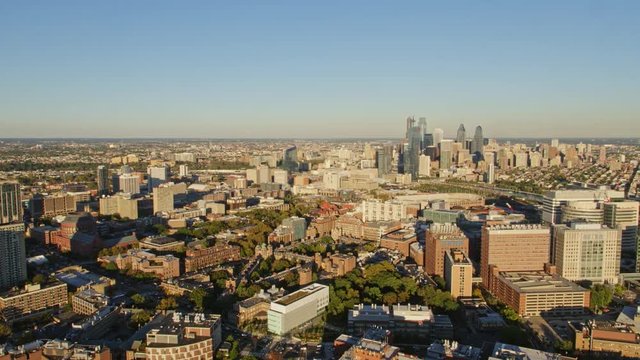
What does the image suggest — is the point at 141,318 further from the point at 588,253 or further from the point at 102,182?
the point at 102,182

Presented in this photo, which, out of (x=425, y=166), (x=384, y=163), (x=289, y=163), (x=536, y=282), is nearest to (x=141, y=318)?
(x=536, y=282)

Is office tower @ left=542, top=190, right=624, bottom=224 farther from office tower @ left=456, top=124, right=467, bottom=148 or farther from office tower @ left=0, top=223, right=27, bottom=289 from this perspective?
office tower @ left=456, top=124, right=467, bottom=148

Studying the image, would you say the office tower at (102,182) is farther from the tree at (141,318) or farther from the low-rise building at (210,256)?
the tree at (141,318)

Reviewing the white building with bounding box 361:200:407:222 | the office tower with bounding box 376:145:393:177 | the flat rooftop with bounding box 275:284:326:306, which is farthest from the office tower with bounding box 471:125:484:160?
the flat rooftop with bounding box 275:284:326:306

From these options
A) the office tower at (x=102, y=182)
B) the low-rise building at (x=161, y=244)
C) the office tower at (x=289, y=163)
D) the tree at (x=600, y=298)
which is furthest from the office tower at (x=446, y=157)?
the tree at (x=600, y=298)

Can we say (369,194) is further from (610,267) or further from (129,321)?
(129,321)

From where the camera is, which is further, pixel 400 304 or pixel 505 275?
pixel 505 275

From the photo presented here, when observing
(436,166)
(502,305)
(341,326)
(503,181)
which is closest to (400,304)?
(341,326)
